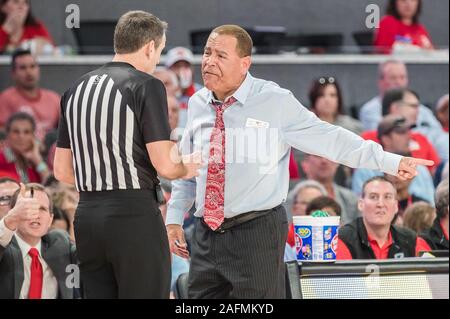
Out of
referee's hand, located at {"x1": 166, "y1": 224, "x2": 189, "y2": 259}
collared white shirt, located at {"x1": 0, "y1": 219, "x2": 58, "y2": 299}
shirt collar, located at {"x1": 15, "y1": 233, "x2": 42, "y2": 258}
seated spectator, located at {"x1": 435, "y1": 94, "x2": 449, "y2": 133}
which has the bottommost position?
collared white shirt, located at {"x1": 0, "y1": 219, "x2": 58, "y2": 299}

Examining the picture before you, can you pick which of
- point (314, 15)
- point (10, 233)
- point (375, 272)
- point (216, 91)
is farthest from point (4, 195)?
point (314, 15)

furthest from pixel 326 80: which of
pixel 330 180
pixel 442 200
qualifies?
pixel 442 200

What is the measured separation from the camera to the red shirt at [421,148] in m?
6.23

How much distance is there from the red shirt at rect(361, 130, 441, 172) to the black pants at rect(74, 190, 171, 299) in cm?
307

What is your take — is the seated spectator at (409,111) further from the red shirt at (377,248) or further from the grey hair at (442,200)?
the red shirt at (377,248)

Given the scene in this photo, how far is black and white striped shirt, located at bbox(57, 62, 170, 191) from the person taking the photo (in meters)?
3.28

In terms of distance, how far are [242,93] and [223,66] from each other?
122 mm

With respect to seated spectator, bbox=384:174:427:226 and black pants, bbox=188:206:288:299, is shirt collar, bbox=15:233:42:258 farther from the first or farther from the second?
seated spectator, bbox=384:174:427:226

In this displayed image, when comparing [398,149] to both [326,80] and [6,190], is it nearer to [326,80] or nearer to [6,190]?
[326,80]

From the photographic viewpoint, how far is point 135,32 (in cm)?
340

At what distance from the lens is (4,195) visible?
4.81 m

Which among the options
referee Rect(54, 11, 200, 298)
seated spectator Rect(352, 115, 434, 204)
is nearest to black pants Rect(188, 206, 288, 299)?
referee Rect(54, 11, 200, 298)

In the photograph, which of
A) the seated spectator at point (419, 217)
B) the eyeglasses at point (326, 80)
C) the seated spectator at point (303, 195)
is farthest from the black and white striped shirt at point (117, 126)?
the eyeglasses at point (326, 80)

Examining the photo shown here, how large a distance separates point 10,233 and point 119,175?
121cm
